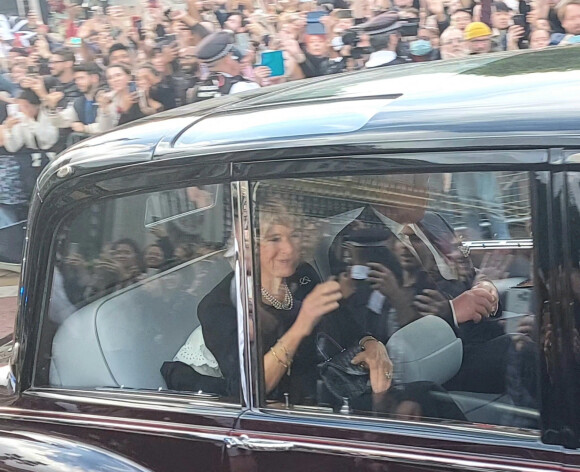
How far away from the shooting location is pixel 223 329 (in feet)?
5.68

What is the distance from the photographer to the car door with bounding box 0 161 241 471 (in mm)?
1693

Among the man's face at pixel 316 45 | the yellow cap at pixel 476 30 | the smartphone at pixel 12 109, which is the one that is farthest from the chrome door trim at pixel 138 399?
the smartphone at pixel 12 109

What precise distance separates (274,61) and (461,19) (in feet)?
5.08

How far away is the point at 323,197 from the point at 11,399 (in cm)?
102

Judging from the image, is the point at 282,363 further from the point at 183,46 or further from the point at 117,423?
the point at 183,46

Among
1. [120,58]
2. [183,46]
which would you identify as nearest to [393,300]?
[183,46]

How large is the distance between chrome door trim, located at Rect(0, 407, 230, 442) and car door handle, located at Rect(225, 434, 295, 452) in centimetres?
2

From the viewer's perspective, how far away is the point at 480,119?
1440 mm

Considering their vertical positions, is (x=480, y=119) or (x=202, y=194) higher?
(x=480, y=119)

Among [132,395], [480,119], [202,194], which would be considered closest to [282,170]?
[202,194]

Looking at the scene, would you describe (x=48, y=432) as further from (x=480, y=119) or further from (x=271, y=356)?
(x=480, y=119)

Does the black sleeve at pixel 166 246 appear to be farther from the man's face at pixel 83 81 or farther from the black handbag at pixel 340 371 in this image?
the man's face at pixel 83 81

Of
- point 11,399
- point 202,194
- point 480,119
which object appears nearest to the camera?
point 480,119

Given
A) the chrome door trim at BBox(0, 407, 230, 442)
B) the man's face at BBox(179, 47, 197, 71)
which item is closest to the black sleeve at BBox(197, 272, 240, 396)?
the chrome door trim at BBox(0, 407, 230, 442)
